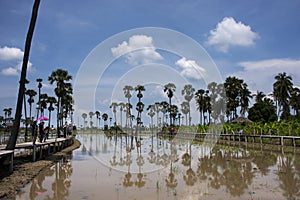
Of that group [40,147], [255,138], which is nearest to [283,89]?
[255,138]

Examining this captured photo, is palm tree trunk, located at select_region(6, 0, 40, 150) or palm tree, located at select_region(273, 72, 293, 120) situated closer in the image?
palm tree trunk, located at select_region(6, 0, 40, 150)

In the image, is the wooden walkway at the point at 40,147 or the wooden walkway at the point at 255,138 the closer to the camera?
the wooden walkway at the point at 40,147

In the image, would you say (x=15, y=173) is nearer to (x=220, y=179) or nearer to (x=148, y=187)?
(x=148, y=187)

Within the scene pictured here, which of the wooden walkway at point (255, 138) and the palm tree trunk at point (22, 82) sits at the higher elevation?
the palm tree trunk at point (22, 82)

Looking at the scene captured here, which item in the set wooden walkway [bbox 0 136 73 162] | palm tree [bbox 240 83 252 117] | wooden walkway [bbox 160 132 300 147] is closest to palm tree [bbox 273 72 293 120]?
palm tree [bbox 240 83 252 117]

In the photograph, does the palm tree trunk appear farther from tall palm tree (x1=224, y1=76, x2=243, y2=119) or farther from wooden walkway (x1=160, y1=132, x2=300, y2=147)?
tall palm tree (x1=224, y1=76, x2=243, y2=119)

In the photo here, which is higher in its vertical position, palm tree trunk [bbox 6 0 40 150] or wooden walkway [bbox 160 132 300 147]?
palm tree trunk [bbox 6 0 40 150]

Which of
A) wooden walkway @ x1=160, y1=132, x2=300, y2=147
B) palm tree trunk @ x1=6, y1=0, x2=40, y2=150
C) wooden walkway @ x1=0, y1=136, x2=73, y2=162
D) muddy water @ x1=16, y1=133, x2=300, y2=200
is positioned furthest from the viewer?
wooden walkway @ x1=160, y1=132, x2=300, y2=147

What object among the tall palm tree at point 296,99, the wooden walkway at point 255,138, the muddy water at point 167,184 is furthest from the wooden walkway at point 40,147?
the tall palm tree at point 296,99

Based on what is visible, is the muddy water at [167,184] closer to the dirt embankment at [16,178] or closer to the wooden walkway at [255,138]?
the dirt embankment at [16,178]

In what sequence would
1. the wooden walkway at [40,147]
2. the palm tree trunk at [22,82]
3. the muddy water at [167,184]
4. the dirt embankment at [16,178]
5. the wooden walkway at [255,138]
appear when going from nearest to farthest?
the muddy water at [167,184] → the dirt embankment at [16,178] → the palm tree trunk at [22,82] → the wooden walkway at [40,147] → the wooden walkway at [255,138]

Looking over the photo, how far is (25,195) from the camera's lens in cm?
809

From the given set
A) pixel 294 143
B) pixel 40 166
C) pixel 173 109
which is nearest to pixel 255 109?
pixel 173 109

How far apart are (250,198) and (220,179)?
2732 millimetres
